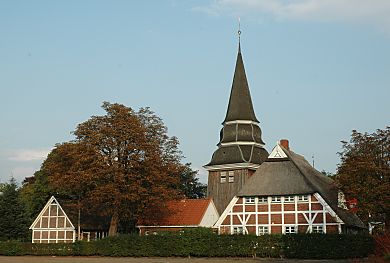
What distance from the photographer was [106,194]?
47.1 m

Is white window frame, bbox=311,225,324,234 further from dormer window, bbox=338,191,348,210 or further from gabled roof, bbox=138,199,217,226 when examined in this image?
gabled roof, bbox=138,199,217,226

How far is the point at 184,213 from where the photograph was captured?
182 ft

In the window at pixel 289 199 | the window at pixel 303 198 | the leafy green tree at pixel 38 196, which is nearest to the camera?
the window at pixel 303 198

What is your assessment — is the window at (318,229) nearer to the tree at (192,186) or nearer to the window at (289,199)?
the window at (289,199)

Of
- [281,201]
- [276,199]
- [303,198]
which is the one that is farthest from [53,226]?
Answer: [303,198]

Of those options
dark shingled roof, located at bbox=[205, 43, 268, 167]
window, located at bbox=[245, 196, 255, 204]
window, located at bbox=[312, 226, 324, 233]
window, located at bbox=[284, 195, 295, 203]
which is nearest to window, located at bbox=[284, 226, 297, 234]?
window, located at bbox=[312, 226, 324, 233]

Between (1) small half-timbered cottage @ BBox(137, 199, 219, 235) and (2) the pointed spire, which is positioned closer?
(1) small half-timbered cottage @ BBox(137, 199, 219, 235)

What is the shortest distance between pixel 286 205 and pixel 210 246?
30.1 ft

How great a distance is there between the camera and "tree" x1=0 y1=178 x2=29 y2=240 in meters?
59.4

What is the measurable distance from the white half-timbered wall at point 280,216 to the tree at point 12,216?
22182 millimetres

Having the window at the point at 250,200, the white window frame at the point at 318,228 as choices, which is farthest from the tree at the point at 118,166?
the white window frame at the point at 318,228

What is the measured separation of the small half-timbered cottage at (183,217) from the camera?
5381cm

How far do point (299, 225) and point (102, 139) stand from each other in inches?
701

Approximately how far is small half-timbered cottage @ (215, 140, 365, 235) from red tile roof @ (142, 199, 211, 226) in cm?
388
